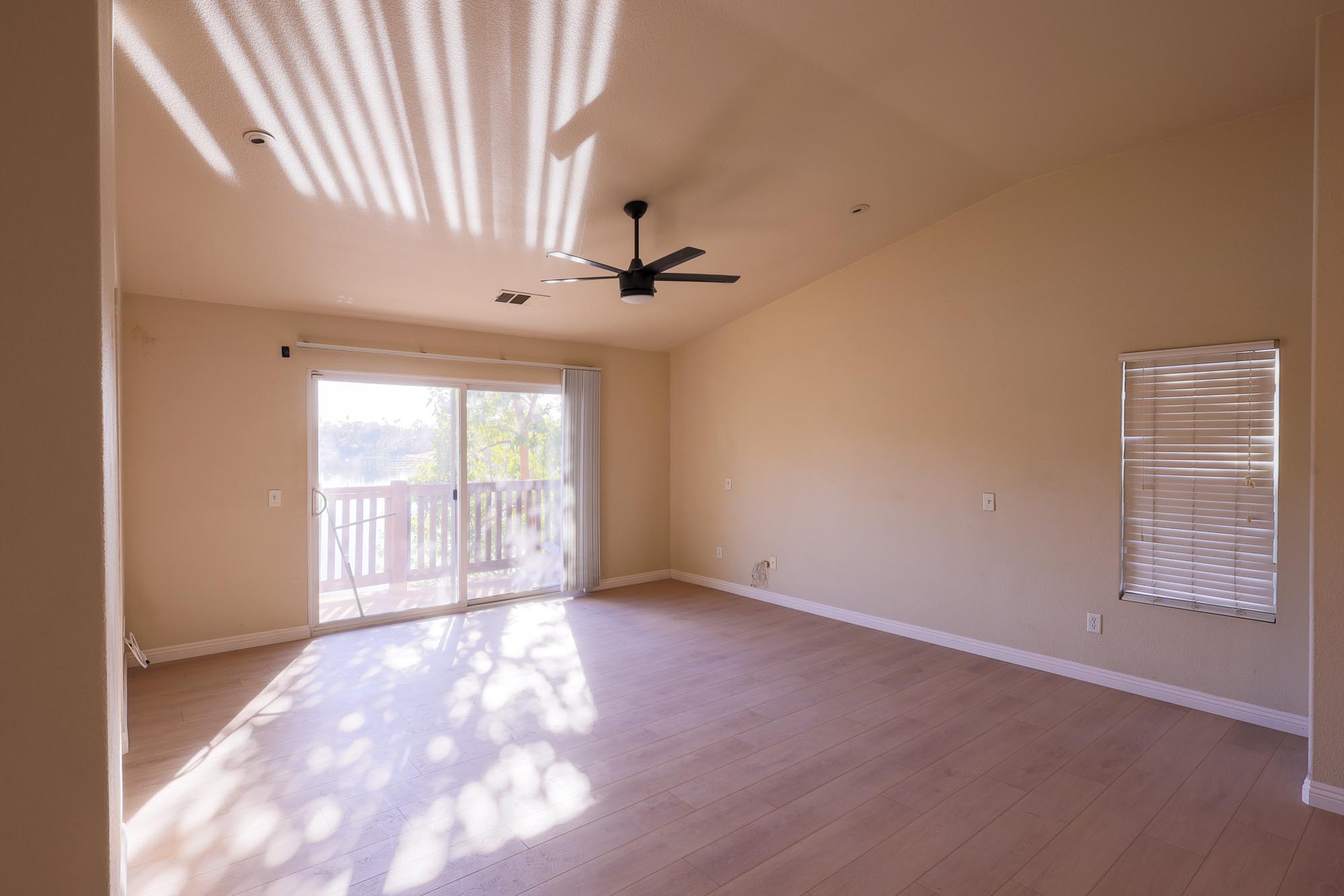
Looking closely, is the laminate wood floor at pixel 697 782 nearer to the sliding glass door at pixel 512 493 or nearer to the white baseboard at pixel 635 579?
the sliding glass door at pixel 512 493

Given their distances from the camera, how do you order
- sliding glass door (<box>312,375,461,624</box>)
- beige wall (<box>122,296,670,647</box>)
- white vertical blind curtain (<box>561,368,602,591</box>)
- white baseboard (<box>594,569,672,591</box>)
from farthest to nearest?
white baseboard (<box>594,569,672,591</box>) → white vertical blind curtain (<box>561,368,602,591</box>) → sliding glass door (<box>312,375,461,624</box>) → beige wall (<box>122,296,670,647</box>)

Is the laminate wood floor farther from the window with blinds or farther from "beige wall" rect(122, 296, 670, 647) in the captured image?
the window with blinds

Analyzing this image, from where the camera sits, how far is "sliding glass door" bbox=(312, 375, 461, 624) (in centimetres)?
489

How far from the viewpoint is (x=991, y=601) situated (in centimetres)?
425

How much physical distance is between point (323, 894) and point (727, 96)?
11.5 ft

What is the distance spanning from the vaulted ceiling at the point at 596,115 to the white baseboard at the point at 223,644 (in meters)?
2.44

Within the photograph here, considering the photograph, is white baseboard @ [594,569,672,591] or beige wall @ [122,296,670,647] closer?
beige wall @ [122,296,670,647]

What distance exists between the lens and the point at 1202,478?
11.2 feet

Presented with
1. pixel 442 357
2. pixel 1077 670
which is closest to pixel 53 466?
pixel 442 357

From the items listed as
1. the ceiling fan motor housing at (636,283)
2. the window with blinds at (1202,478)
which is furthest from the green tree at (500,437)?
the window with blinds at (1202,478)

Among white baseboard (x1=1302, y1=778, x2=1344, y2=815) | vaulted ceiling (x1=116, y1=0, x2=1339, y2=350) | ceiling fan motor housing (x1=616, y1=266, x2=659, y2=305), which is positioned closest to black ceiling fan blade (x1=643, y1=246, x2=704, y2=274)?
ceiling fan motor housing (x1=616, y1=266, x2=659, y2=305)

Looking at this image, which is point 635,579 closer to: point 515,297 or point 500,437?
point 500,437

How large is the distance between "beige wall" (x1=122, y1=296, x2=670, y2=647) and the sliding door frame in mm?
50

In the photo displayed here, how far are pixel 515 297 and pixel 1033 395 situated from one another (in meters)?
3.81
